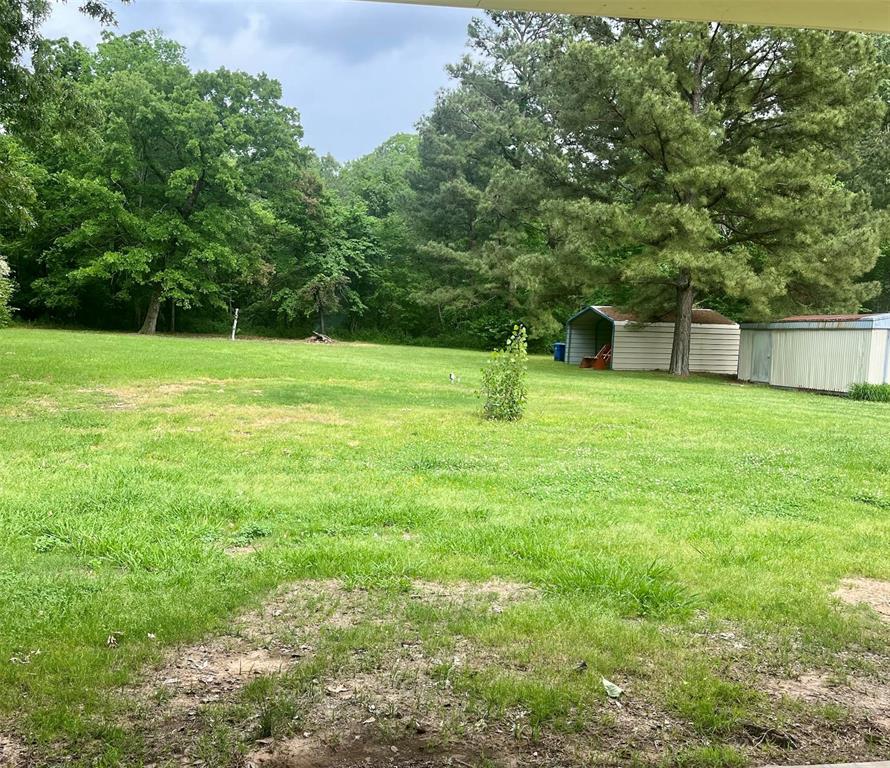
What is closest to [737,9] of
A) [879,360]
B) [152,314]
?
[879,360]

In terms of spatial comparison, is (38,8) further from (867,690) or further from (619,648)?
(867,690)

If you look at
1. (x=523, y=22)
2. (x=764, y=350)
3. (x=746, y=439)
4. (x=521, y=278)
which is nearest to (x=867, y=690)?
(x=746, y=439)

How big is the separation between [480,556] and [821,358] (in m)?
15.5

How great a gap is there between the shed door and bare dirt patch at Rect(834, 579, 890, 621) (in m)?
16.1

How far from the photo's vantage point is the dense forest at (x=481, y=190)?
56.7 ft

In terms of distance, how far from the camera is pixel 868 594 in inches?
137

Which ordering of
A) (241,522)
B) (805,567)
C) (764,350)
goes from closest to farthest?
1. (805,567)
2. (241,522)
3. (764,350)

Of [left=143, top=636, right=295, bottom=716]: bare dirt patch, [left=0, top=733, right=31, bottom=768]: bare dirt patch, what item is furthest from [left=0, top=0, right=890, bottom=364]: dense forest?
[left=0, top=733, right=31, bottom=768]: bare dirt patch

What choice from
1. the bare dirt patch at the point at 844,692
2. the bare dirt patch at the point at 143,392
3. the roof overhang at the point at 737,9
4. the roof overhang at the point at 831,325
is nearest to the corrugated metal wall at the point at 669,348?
the roof overhang at the point at 831,325

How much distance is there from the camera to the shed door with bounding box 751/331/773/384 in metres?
18.5

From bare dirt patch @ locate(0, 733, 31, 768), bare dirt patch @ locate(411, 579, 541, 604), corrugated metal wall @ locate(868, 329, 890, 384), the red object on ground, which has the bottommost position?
bare dirt patch @ locate(0, 733, 31, 768)

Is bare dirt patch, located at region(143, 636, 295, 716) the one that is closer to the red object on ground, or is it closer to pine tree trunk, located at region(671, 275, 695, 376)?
pine tree trunk, located at region(671, 275, 695, 376)

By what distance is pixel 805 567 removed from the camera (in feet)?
12.4

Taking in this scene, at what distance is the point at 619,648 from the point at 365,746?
1.12m
